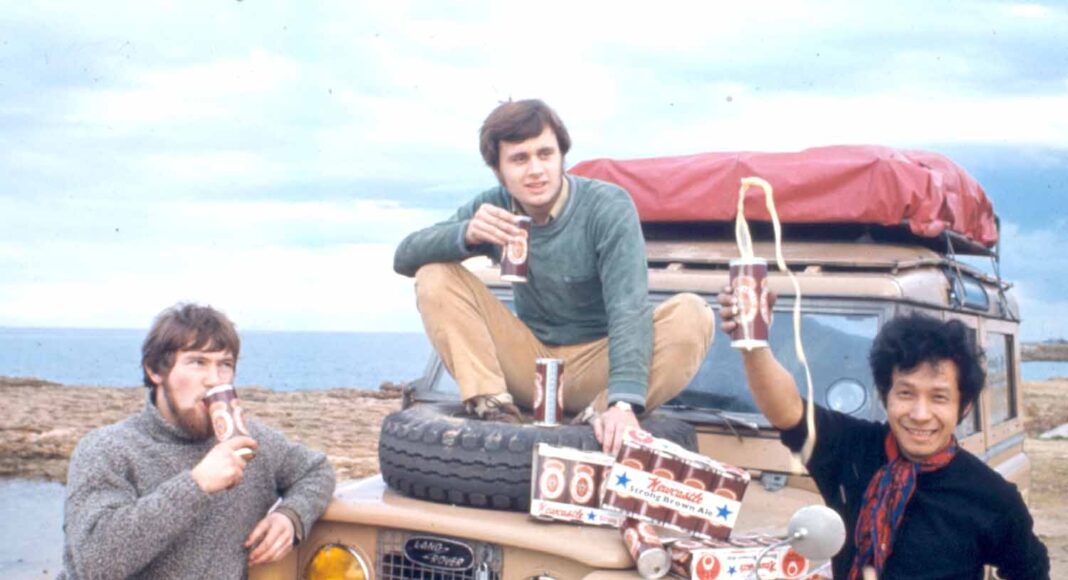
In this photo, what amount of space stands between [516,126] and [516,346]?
0.81 meters

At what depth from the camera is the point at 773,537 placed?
3215 mm

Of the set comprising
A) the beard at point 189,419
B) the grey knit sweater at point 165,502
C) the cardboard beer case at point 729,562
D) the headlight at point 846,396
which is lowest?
the cardboard beer case at point 729,562

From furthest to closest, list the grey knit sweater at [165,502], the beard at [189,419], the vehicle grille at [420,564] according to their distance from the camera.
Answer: the beard at [189,419] → the vehicle grille at [420,564] → the grey knit sweater at [165,502]

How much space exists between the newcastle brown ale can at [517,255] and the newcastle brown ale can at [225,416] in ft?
3.60

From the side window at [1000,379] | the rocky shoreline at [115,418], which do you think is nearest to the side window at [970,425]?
the side window at [1000,379]

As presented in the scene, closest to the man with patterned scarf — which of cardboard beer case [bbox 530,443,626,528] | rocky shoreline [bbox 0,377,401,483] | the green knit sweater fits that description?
cardboard beer case [bbox 530,443,626,528]

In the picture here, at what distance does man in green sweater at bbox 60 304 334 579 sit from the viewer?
311 centimetres

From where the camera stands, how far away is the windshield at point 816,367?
167 inches

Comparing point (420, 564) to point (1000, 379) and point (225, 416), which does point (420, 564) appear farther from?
point (1000, 379)

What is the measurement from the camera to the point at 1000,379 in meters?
6.00

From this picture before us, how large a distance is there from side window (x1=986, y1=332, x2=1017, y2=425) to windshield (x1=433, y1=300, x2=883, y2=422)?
57.1 inches

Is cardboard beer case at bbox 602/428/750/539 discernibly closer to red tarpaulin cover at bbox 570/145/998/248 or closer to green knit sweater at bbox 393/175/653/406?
green knit sweater at bbox 393/175/653/406

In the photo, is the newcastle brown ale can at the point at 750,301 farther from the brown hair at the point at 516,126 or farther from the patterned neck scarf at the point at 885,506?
the brown hair at the point at 516,126

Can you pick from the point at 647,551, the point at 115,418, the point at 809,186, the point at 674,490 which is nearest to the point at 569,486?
the point at 674,490
